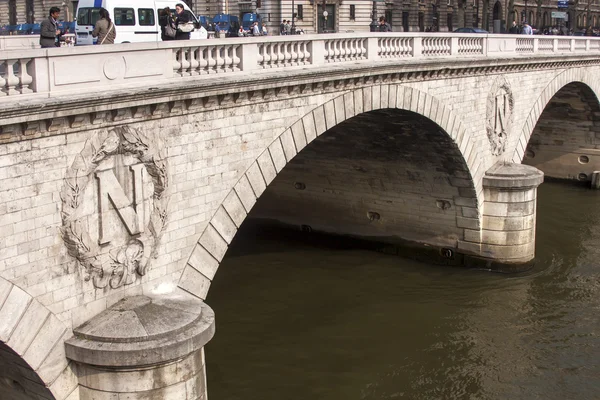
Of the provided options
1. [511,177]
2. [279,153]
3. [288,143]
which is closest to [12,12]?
[511,177]

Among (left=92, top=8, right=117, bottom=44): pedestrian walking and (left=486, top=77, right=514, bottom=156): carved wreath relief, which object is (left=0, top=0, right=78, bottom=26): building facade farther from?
(left=92, top=8, right=117, bottom=44): pedestrian walking

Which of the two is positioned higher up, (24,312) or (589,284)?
(24,312)

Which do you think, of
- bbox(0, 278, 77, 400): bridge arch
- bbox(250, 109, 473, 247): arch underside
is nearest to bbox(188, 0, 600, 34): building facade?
bbox(250, 109, 473, 247): arch underside

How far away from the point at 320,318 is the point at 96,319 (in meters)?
9.33

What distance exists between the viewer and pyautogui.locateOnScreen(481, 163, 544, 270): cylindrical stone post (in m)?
23.0

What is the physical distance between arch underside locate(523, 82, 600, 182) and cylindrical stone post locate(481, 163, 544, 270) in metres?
12.1

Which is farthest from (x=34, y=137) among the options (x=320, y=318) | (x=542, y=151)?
(x=542, y=151)

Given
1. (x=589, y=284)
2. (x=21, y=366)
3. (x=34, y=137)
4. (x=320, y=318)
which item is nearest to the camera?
(x=34, y=137)

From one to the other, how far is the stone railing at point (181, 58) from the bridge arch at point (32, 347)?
8.04 feet

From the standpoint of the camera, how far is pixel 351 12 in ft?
177

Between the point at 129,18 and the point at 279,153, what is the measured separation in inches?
330

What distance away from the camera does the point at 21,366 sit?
10.8 meters

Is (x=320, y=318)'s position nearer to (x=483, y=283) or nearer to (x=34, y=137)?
(x=483, y=283)

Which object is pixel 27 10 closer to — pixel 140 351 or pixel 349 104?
pixel 349 104
